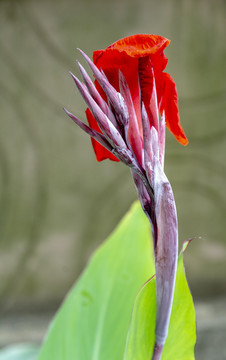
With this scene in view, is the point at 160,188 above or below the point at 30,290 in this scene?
above

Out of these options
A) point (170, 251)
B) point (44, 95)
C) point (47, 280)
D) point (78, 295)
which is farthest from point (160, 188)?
point (47, 280)

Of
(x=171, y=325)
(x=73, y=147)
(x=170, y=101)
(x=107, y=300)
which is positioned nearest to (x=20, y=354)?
(x=107, y=300)

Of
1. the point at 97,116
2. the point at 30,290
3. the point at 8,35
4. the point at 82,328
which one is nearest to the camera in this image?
the point at 97,116

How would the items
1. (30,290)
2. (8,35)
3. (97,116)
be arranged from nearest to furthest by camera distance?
(97,116) < (8,35) < (30,290)

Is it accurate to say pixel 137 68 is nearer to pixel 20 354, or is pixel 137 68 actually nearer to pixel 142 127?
pixel 142 127

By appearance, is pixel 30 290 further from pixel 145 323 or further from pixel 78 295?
pixel 145 323

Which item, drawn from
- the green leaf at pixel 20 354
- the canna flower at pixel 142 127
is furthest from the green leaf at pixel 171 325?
the green leaf at pixel 20 354
